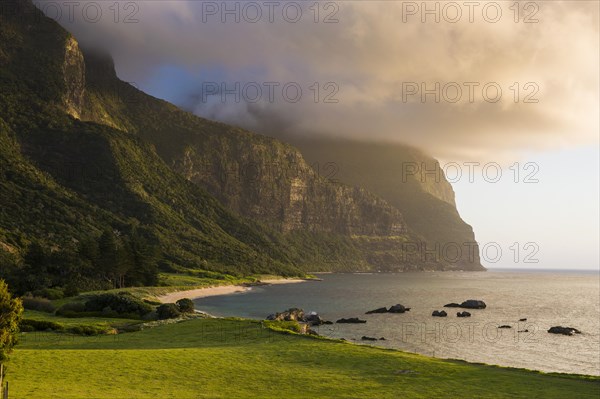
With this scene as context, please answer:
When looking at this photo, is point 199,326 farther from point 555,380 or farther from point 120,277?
point 120,277

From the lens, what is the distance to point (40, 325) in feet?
205

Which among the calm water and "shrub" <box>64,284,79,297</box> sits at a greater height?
"shrub" <box>64,284,79,297</box>

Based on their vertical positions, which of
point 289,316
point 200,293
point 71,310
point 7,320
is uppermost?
point 7,320

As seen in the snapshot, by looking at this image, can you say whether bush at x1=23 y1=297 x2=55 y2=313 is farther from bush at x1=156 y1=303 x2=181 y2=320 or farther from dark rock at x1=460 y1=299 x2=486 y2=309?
dark rock at x1=460 y1=299 x2=486 y2=309

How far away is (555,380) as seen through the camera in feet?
138

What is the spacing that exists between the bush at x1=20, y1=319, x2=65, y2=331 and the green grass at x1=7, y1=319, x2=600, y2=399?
7.35m

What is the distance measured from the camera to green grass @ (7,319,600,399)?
33.5m

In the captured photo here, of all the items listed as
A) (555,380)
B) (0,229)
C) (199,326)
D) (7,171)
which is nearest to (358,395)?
(555,380)

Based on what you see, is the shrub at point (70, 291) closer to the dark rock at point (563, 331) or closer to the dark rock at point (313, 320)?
the dark rock at point (313, 320)

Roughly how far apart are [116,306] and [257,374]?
50521mm

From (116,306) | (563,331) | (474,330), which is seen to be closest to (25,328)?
(116,306)

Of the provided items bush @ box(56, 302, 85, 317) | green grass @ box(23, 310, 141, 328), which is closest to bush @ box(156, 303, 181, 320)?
green grass @ box(23, 310, 141, 328)

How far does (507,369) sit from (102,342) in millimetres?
40241

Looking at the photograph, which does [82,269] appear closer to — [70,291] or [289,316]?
[70,291]
